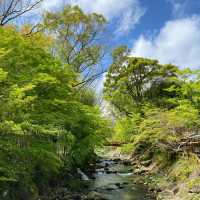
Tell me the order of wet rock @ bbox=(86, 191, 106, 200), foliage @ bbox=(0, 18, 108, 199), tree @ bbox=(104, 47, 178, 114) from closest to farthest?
foliage @ bbox=(0, 18, 108, 199)
wet rock @ bbox=(86, 191, 106, 200)
tree @ bbox=(104, 47, 178, 114)

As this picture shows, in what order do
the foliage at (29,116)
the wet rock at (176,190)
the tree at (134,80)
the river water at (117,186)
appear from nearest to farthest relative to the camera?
1. the foliage at (29,116)
2. the wet rock at (176,190)
3. the river water at (117,186)
4. the tree at (134,80)

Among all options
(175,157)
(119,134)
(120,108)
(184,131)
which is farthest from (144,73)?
(184,131)

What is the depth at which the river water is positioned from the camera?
1980 cm

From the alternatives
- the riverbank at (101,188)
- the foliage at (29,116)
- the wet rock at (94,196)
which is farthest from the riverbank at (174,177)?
the foliage at (29,116)

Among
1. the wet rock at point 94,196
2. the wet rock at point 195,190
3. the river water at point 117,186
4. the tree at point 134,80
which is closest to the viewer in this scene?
the wet rock at point 195,190

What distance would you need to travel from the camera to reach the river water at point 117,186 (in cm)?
1980

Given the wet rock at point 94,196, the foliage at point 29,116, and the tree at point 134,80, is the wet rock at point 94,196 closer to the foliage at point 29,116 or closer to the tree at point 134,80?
the foliage at point 29,116

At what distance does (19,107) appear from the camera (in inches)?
505

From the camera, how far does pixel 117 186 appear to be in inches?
899

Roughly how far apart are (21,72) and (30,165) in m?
3.72

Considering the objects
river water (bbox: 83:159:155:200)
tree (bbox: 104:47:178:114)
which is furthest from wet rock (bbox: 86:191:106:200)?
tree (bbox: 104:47:178:114)

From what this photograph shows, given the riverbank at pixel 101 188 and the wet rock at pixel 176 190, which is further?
the wet rock at pixel 176 190

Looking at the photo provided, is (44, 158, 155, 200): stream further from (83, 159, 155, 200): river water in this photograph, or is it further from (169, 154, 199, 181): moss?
(169, 154, 199, 181): moss

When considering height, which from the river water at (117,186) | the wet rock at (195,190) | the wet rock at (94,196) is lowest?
the river water at (117,186)
